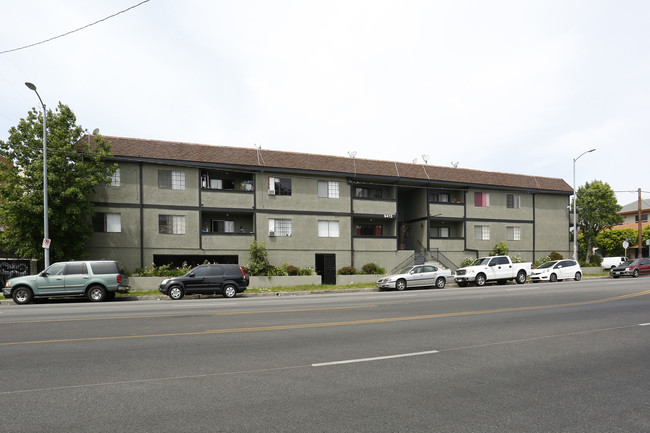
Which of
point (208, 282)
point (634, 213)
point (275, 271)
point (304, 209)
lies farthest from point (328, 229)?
point (634, 213)

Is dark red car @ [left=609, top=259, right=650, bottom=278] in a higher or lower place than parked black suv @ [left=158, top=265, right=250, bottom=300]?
lower

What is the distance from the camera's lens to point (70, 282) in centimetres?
1880

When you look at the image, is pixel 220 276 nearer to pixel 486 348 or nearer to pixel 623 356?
pixel 486 348

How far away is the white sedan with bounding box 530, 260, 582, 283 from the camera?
2925 centimetres

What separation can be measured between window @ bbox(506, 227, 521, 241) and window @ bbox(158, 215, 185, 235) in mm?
27910

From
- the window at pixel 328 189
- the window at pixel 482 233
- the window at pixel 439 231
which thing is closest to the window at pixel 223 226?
the window at pixel 328 189

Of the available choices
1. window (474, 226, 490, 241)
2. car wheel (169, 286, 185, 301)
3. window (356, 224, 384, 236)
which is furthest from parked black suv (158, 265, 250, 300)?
window (474, 226, 490, 241)

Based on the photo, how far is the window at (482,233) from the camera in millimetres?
36406

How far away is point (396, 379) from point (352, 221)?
26.9 m

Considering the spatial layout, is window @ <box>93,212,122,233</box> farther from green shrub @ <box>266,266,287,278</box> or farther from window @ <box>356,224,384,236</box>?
window @ <box>356,224,384,236</box>

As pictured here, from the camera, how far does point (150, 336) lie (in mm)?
8891

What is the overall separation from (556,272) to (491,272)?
5.93 m

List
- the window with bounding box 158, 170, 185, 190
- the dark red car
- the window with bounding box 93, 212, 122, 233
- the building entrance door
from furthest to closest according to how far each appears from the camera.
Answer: the dark red car < the building entrance door < the window with bounding box 158, 170, 185, 190 < the window with bounding box 93, 212, 122, 233

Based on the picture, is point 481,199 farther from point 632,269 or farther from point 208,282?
point 208,282
